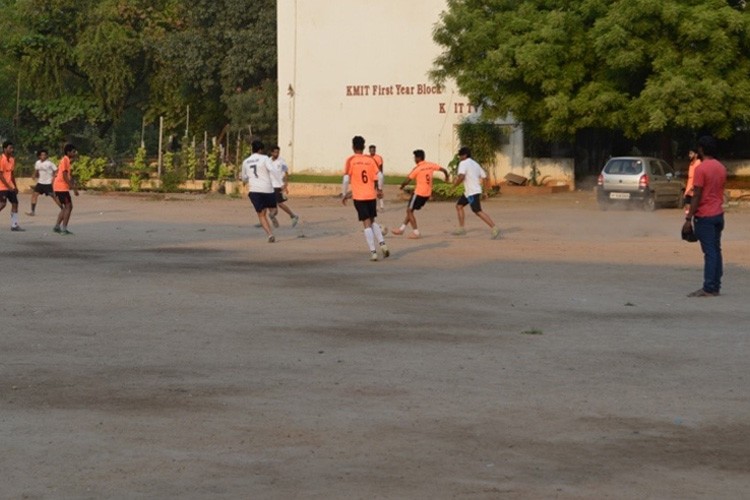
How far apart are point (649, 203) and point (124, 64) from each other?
33.6 m

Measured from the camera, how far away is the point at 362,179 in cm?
2197

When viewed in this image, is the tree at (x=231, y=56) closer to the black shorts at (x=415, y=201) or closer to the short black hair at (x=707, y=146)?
the black shorts at (x=415, y=201)

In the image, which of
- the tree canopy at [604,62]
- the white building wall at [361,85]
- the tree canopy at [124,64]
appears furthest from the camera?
the tree canopy at [124,64]

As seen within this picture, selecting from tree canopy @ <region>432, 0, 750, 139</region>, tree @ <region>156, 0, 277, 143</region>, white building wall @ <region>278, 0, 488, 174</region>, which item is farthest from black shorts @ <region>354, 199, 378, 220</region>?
tree @ <region>156, 0, 277, 143</region>

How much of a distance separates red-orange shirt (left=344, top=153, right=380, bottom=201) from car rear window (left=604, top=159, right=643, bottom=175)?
16546 mm

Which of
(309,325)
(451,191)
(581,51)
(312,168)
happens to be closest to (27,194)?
(312,168)

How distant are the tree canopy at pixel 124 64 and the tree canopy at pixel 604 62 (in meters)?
18.0

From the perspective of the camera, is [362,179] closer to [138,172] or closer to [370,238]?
[370,238]

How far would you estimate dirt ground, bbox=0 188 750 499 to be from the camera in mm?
7449

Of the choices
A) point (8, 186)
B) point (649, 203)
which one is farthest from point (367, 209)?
point (649, 203)

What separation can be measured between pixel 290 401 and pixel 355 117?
44473 millimetres

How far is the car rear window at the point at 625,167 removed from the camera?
123 feet

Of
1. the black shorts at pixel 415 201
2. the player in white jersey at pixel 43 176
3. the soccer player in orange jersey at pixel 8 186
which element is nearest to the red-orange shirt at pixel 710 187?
the black shorts at pixel 415 201

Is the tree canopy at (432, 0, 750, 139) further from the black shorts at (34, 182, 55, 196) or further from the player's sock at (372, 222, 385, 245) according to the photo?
the player's sock at (372, 222, 385, 245)
